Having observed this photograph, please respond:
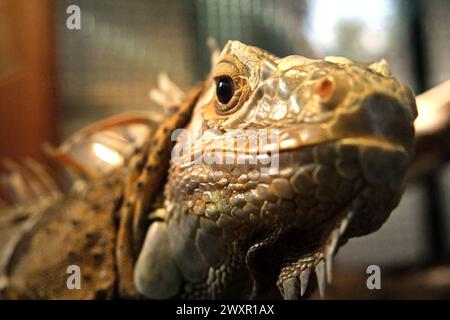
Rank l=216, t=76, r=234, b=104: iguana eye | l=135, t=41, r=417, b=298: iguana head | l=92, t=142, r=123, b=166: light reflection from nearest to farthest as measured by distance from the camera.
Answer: l=135, t=41, r=417, b=298: iguana head → l=216, t=76, r=234, b=104: iguana eye → l=92, t=142, r=123, b=166: light reflection

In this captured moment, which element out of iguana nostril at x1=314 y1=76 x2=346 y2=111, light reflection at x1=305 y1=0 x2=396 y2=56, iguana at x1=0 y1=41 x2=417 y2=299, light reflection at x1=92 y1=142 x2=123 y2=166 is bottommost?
iguana at x1=0 y1=41 x2=417 y2=299

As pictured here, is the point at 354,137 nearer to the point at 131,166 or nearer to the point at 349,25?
the point at 131,166

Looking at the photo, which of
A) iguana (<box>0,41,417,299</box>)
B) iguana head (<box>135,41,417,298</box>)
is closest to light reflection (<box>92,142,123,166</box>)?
iguana (<box>0,41,417,299</box>)

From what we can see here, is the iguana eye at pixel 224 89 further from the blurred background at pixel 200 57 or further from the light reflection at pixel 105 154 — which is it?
the light reflection at pixel 105 154

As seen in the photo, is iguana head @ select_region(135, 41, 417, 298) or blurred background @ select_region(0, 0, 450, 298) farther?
blurred background @ select_region(0, 0, 450, 298)

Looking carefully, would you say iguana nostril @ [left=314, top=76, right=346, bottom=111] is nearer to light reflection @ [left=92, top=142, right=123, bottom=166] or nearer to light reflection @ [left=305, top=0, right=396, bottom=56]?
light reflection @ [left=305, top=0, right=396, bottom=56]

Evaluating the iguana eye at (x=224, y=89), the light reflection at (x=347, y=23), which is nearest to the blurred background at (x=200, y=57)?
the light reflection at (x=347, y=23)
